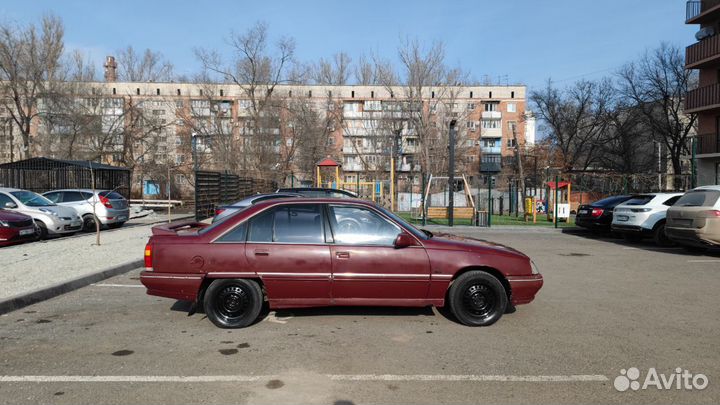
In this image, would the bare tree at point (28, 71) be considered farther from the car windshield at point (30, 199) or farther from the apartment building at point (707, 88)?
the apartment building at point (707, 88)

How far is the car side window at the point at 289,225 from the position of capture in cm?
541

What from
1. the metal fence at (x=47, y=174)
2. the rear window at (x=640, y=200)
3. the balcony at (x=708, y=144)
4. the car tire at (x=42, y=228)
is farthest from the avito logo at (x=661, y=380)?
the balcony at (x=708, y=144)

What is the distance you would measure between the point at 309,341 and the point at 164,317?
84.4 inches

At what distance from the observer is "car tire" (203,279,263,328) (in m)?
5.28

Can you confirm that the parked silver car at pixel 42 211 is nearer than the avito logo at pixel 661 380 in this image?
No

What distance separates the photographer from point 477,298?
5.41 m

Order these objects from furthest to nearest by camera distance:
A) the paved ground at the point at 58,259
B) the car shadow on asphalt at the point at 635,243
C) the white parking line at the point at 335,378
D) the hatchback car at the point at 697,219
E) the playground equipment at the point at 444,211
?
the playground equipment at the point at 444,211 < the car shadow on asphalt at the point at 635,243 < the hatchback car at the point at 697,219 < the paved ground at the point at 58,259 < the white parking line at the point at 335,378

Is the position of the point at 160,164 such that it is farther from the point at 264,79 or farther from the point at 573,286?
the point at 573,286

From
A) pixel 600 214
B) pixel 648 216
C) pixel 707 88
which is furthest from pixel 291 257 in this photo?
pixel 707 88

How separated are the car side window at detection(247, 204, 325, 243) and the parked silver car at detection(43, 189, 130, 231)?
43.6 ft

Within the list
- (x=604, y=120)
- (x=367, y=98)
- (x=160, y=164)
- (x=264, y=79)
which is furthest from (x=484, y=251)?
(x=367, y=98)

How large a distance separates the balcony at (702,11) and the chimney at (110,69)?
70.9 m

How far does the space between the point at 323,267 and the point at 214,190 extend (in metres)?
14.9

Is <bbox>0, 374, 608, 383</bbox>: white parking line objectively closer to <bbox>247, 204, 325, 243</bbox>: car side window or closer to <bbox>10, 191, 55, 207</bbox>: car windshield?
<bbox>247, 204, 325, 243</bbox>: car side window
